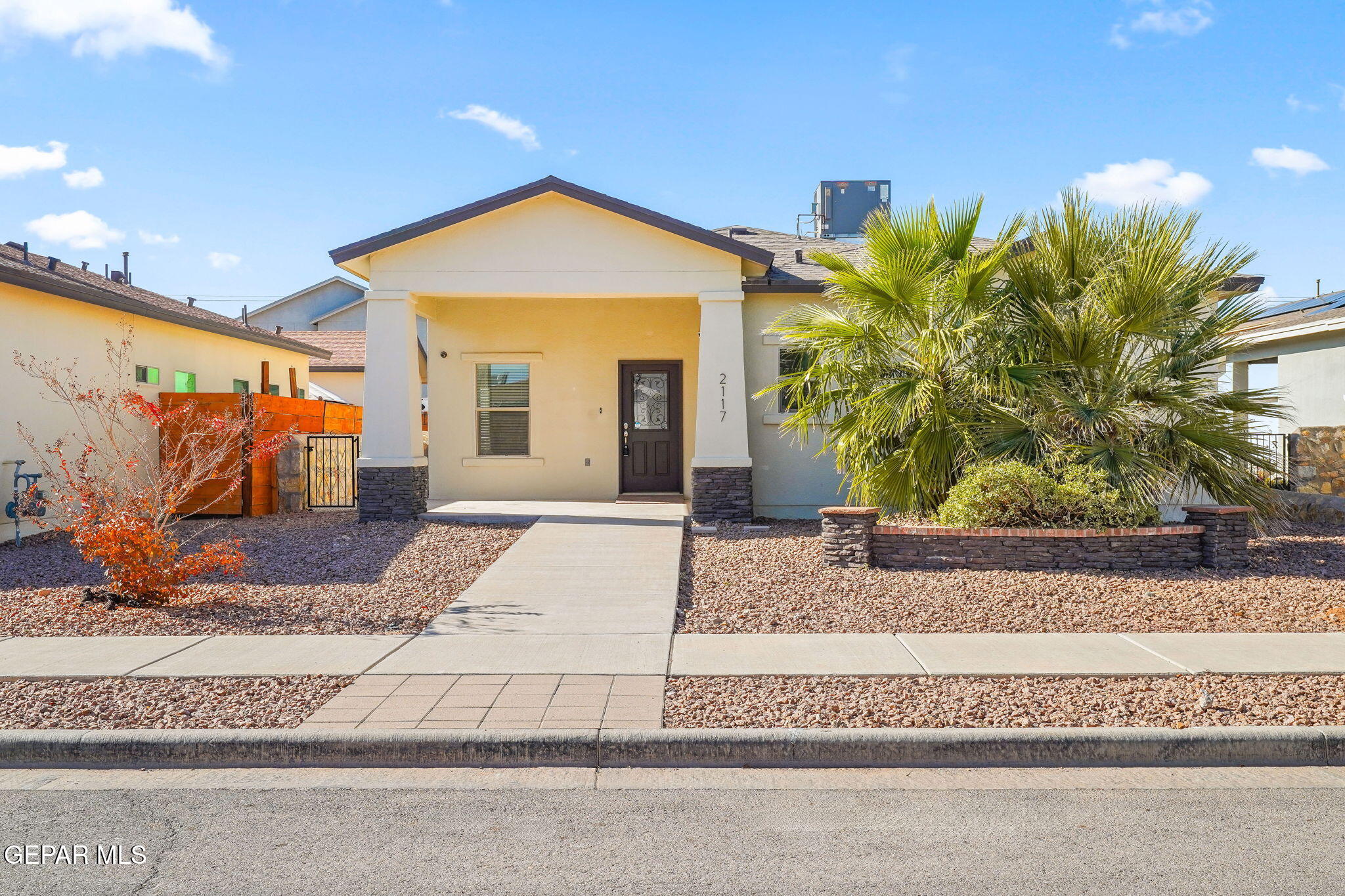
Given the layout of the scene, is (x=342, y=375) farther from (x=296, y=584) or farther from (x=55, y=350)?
(x=296, y=584)

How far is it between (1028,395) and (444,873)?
7.70 m

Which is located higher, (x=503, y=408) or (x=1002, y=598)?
(x=503, y=408)

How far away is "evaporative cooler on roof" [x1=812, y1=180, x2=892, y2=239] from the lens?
21.0 metres

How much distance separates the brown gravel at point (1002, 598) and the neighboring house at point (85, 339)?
8171 mm

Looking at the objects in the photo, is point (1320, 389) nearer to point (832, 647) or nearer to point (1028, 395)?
point (1028, 395)

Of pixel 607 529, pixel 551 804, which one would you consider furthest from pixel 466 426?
pixel 551 804

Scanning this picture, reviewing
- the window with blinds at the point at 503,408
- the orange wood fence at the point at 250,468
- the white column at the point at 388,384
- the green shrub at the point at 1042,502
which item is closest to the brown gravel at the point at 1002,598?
the green shrub at the point at 1042,502

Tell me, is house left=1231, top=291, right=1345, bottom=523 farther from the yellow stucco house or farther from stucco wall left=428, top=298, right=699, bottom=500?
stucco wall left=428, top=298, right=699, bottom=500

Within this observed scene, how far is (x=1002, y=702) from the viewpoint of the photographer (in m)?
5.10

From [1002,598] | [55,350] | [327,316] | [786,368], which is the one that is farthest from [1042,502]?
[327,316]

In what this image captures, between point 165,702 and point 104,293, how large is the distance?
9.39 m

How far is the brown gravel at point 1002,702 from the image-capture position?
4.80 metres

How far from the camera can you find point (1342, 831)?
376 cm

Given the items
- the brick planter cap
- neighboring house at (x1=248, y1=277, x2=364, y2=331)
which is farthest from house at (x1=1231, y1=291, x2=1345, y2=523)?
neighboring house at (x1=248, y1=277, x2=364, y2=331)
